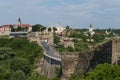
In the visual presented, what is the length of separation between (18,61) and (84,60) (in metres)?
31.3

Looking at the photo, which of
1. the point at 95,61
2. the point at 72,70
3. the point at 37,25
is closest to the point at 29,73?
the point at 72,70

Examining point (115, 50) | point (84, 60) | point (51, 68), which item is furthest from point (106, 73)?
point (51, 68)

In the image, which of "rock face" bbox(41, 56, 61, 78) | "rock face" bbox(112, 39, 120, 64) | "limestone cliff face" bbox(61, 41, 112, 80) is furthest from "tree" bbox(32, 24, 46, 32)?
"rock face" bbox(112, 39, 120, 64)

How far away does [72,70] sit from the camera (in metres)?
39.4

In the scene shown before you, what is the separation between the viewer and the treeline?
5425 cm

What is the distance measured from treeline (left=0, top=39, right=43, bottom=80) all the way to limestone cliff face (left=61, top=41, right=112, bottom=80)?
42.4ft

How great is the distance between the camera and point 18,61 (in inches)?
2675

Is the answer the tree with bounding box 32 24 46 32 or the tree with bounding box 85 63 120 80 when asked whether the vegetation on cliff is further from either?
the tree with bounding box 32 24 46 32

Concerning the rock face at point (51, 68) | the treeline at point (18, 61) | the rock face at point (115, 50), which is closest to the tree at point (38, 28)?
the treeline at point (18, 61)

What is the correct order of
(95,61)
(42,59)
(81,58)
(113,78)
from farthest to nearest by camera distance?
1. (42,59)
2. (81,58)
3. (95,61)
4. (113,78)

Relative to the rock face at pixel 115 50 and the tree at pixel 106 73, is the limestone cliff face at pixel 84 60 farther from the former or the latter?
the tree at pixel 106 73

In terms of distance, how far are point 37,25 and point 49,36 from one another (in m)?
33.7

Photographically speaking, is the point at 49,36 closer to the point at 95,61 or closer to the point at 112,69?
the point at 95,61

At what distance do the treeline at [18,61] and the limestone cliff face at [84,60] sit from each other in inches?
509
